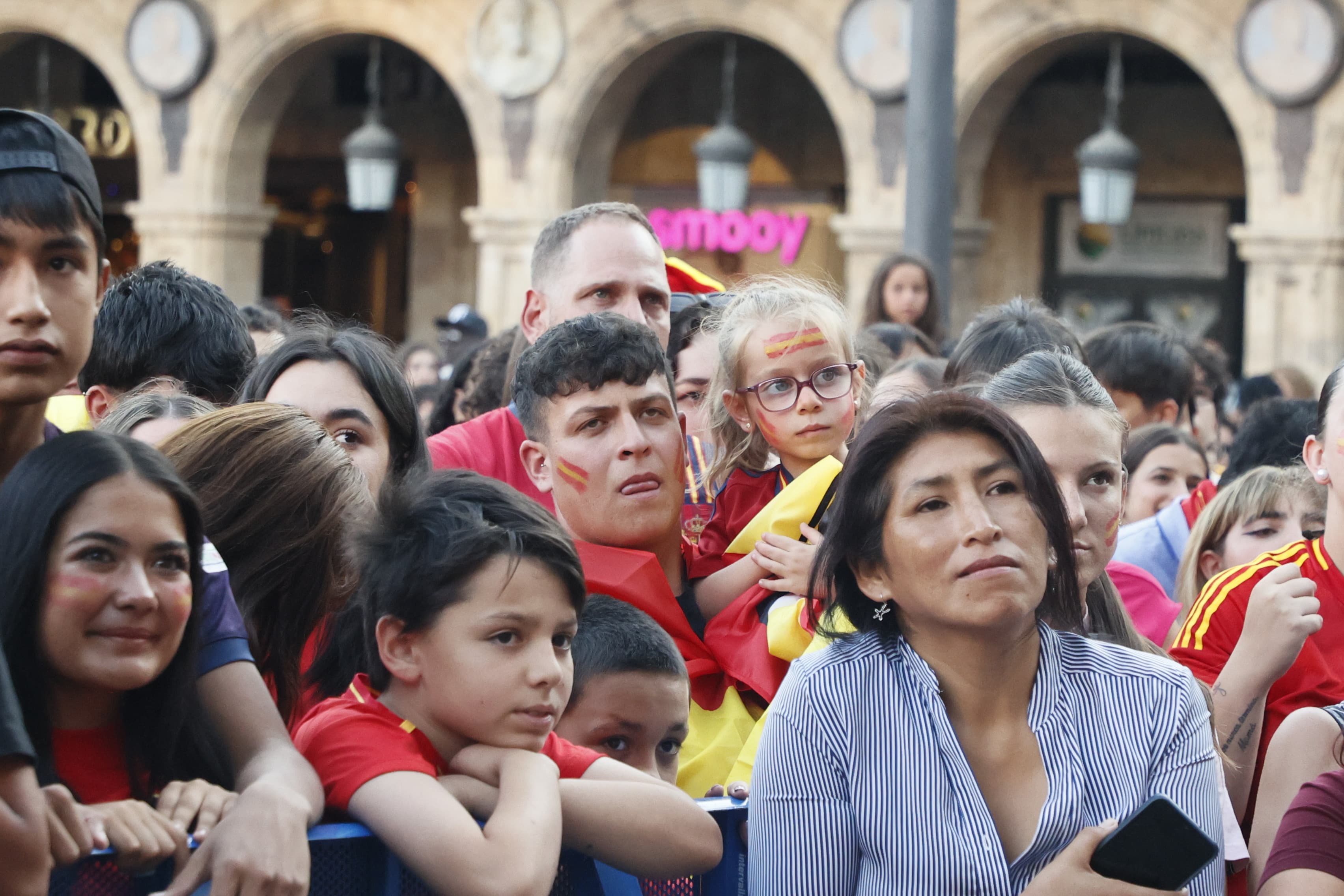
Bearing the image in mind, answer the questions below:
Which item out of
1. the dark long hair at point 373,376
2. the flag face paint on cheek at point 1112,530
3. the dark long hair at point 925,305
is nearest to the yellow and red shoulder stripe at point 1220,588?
the flag face paint on cheek at point 1112,530

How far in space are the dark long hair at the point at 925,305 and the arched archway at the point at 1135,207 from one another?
708 cm

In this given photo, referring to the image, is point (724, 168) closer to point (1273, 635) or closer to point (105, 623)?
point (1273, 635)

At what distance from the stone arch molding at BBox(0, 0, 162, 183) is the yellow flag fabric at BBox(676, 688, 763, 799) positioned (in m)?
14.0

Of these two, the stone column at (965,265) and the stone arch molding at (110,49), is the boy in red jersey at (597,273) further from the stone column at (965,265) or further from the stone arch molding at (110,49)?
the stone arch molding at (110,49)

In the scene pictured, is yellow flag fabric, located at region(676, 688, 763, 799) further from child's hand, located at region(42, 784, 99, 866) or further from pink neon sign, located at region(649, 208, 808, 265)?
pink neon sign, located at region(649, 208, 808, 265)

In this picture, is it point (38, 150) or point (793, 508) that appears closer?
point (38, 150)

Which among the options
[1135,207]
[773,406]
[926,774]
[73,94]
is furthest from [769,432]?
[73,94]

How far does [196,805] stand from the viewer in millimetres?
2229

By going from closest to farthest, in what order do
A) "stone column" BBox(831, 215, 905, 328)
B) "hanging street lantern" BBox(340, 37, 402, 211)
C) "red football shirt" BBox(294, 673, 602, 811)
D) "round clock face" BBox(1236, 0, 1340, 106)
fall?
"red football shirt" BBox(294, 673, 602, 811) → "round clock face" BBox(1236, 0, 1340, 106) → "stone column" BBox(831, 215, 905, 328) → "hanging street lantern" BBox(340, 37, 402, 211)

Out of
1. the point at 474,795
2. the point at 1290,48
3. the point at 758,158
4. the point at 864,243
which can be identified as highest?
the point at 1290,48

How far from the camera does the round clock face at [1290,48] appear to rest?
12234 mm

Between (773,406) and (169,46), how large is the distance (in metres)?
13.4

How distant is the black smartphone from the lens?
2301mm

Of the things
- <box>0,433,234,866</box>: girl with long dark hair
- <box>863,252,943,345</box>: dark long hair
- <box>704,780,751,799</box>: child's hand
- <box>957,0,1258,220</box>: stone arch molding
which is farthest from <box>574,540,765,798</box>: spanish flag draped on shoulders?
<box>957,0,1258,220</box>: stone arch molding
